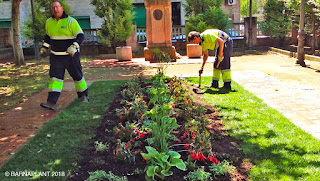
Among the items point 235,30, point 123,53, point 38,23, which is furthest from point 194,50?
point 38,23

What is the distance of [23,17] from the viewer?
26.3 metres

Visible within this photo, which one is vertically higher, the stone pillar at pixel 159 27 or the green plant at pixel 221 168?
the stone pillar at pixel 159 27

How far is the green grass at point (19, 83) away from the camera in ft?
26.4

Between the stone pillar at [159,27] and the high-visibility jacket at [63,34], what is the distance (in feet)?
27.5

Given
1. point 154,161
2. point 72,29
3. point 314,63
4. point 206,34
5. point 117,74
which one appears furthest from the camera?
point 314,63

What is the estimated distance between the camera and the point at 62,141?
4.66m

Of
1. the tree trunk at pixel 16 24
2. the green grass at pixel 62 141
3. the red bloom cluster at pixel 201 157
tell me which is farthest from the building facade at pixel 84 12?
the red bloom cluster at pixel 201 157

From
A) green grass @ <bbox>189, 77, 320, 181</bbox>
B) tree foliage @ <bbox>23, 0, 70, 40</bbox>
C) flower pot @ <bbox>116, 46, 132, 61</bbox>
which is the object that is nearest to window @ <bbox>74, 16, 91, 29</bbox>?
tree foliage @ <bbox>23, 0, 70, 40</bbox>

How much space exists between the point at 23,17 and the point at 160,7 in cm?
1594

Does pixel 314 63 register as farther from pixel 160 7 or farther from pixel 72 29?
pixel 72 29

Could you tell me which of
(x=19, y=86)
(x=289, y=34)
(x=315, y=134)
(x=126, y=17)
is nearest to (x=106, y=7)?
(x=126, y=17)

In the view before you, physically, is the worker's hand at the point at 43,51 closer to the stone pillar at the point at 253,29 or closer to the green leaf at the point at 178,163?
the green leaf at the point at 178,163

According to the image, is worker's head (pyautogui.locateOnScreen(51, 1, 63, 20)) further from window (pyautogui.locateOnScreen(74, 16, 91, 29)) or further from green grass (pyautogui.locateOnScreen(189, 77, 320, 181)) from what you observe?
window (pyautogui.locateOnScreen(74, 16, 91, 29))

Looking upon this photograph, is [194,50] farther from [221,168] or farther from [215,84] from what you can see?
[221,168]
